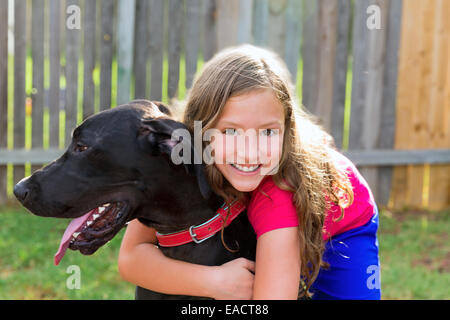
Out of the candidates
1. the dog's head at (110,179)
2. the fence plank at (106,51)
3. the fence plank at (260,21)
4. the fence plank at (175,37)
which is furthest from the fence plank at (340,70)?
the dog's head at (110,179)

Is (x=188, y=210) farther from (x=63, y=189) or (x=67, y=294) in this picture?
(x=67, y=294)

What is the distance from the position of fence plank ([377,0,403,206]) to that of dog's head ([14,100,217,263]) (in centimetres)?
375

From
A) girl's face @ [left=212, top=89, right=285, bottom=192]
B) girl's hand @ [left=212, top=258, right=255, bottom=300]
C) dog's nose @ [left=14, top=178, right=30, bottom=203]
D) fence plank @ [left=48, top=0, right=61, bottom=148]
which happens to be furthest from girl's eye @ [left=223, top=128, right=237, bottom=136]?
fence plank @ [left=48, top=0, right=61, bottom=148]

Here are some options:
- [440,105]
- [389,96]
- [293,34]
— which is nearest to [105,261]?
[293,34]

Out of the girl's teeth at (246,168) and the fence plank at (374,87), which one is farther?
the fence plank at (374,87)

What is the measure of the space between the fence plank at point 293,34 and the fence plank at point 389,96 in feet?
2.87

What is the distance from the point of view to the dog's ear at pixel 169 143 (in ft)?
9.05

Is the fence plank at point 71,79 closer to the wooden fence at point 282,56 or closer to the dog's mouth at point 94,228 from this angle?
the wooden fence at point 282,56

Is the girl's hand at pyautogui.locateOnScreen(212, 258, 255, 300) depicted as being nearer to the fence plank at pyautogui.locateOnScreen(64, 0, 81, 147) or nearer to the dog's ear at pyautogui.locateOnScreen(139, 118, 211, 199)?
the dog's ear at pyautogui.locateOnScreen(139, 118, 211, 199)

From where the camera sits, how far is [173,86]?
5965mm

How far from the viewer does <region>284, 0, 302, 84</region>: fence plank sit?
5.98 meters

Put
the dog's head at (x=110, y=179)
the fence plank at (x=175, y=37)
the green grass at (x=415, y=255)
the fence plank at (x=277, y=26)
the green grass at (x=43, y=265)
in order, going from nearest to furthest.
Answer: the dog's head at (x=110, y=179) < the green grass at (x=43, y=265) < the green grass at (x=415, y=255) < the fence plank at (x=175, y=37) < the fence plank at (x=277, y=26)

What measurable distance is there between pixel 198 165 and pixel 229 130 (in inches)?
10.1
